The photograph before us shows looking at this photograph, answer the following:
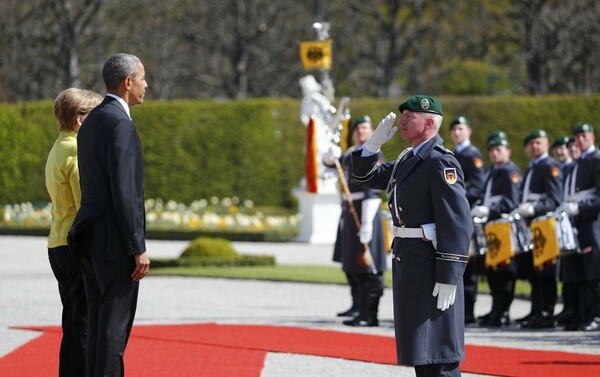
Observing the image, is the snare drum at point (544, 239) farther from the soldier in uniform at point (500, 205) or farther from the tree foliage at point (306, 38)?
the tree foliage at point (306, 38)

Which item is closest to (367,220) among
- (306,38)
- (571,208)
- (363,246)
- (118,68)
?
(363,246)

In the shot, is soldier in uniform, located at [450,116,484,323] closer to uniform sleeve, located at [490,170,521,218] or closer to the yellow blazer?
uniform sleeve, located at [490,170,521,218]

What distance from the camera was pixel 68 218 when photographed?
7.80 meters

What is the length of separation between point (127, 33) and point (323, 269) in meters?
25.5

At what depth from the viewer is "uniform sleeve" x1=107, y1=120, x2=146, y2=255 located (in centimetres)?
691

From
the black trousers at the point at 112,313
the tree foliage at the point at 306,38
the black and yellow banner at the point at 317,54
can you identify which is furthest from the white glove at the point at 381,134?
the tree foliage at the point at 306,38

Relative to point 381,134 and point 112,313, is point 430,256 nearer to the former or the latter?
point 381,134

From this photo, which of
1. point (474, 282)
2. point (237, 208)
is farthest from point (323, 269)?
point (237, 208)

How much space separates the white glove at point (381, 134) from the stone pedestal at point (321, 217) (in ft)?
60.6

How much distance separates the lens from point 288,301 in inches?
589

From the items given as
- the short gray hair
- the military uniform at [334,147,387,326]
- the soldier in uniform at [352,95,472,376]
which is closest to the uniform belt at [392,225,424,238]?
the soldier in uniform at [352,95,472,376]

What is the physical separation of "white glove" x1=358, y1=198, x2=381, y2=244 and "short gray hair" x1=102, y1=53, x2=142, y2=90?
5.56 metres

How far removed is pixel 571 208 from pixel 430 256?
16.7 ft

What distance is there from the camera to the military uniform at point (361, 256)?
1241 cm
